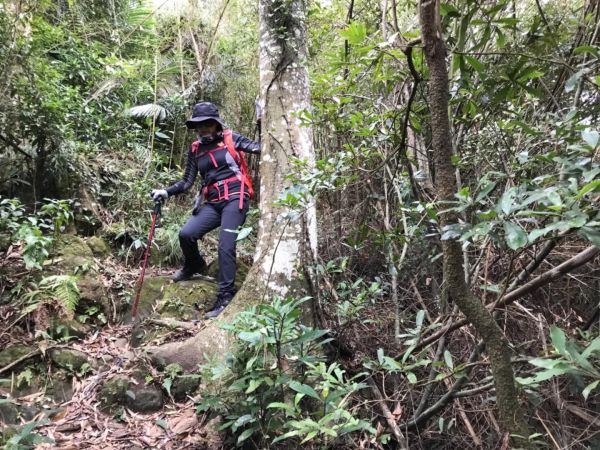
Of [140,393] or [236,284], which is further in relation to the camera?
[236,284]

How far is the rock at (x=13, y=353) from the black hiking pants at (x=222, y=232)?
1.56 m

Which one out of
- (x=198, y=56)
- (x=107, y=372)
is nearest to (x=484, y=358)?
(x=107, y=372)

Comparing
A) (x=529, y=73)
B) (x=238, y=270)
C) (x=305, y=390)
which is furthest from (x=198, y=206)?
(x=529, y=73)

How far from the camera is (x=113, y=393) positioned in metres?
3.02

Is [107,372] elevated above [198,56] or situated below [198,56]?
below

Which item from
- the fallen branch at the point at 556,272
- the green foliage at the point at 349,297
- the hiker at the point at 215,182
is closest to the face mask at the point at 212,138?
the hiker at the point at 215,182

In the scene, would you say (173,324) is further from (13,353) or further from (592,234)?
(592,234)

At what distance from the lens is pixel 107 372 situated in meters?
3.21

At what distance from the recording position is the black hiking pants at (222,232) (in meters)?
3.83

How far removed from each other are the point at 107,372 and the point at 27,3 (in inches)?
147

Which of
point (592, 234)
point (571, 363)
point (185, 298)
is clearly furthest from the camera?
point (185, 298)

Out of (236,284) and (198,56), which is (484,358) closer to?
(236,284)

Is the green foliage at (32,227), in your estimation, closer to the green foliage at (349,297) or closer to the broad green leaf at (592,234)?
the green foliage at (349,297)

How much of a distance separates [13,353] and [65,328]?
1.29ft
